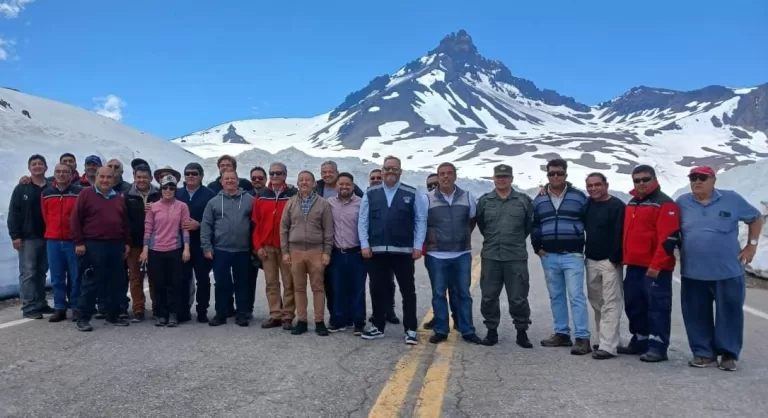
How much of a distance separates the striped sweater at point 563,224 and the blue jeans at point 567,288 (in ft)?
0.33

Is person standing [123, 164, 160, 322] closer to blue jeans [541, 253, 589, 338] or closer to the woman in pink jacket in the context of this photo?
the woman in pink jacket

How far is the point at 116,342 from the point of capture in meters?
6.16

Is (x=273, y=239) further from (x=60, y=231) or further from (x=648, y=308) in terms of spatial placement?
(x=648, y=308)

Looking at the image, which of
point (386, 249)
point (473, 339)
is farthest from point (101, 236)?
point (473, 339)

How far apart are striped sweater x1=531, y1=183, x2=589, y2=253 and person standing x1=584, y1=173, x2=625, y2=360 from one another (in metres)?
0.09

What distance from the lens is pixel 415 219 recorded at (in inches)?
263

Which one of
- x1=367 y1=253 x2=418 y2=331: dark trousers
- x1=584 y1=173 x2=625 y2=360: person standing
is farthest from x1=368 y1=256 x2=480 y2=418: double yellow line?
x1=584 y1=173 x2=625 y2=360: person standing

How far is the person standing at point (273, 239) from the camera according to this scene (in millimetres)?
7188

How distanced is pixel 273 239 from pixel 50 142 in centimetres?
2015

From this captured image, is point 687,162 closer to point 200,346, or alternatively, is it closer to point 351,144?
point 351,144

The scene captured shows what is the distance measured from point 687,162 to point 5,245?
13407cm

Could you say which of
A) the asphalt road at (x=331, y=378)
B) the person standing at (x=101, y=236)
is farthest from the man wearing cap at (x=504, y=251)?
the person standing at (x=101, y=236)

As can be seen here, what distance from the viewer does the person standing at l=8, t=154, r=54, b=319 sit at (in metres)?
7.45

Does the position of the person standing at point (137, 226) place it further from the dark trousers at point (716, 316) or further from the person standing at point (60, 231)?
the dark trousers at point (716, 316)
